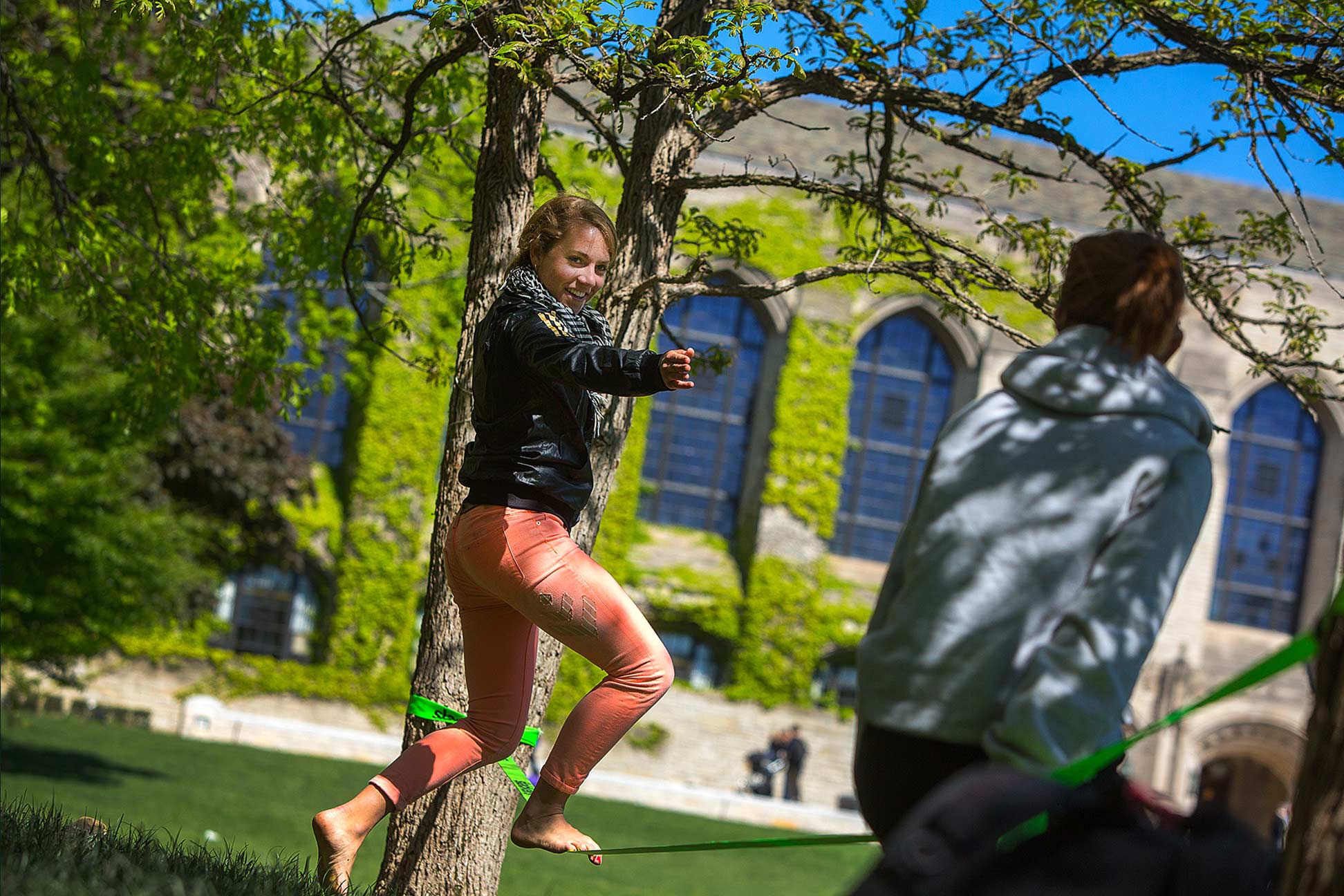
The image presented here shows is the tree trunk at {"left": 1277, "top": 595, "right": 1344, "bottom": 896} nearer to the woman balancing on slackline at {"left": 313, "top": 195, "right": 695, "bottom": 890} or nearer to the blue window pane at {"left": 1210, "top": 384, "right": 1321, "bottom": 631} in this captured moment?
the woman balancing on slackline at {"left": 313, "top": 195, "right": 695, "bottom": 890}

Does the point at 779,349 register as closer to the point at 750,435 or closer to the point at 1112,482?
the point at 750,435

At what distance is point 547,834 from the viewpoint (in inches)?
132

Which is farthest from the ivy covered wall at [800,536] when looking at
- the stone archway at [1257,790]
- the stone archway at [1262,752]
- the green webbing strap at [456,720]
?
the green webbing strap at [456,720]

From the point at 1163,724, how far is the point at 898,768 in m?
0.41

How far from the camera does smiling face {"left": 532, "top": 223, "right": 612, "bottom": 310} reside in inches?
132

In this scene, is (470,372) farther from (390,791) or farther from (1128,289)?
(1128,289)

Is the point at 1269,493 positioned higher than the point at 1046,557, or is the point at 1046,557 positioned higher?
the point at 1269,493

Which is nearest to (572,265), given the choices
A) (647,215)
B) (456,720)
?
(456,720)

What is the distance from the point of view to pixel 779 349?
81.7ft

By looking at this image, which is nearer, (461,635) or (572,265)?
(572,265)

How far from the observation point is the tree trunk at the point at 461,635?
175 inches

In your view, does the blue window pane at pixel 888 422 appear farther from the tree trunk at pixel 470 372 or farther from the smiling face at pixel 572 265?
the smiling face at pixel 572 265

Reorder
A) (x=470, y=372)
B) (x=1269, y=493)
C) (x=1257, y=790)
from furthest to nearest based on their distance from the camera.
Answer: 1. (x=1269, y=493)
2. (x=1257, y=790)
3. (x=470, y=372)

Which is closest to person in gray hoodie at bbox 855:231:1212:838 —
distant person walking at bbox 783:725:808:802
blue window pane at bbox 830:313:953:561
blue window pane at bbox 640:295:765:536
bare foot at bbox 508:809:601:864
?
bare foot at bbox 508:809:601:864
